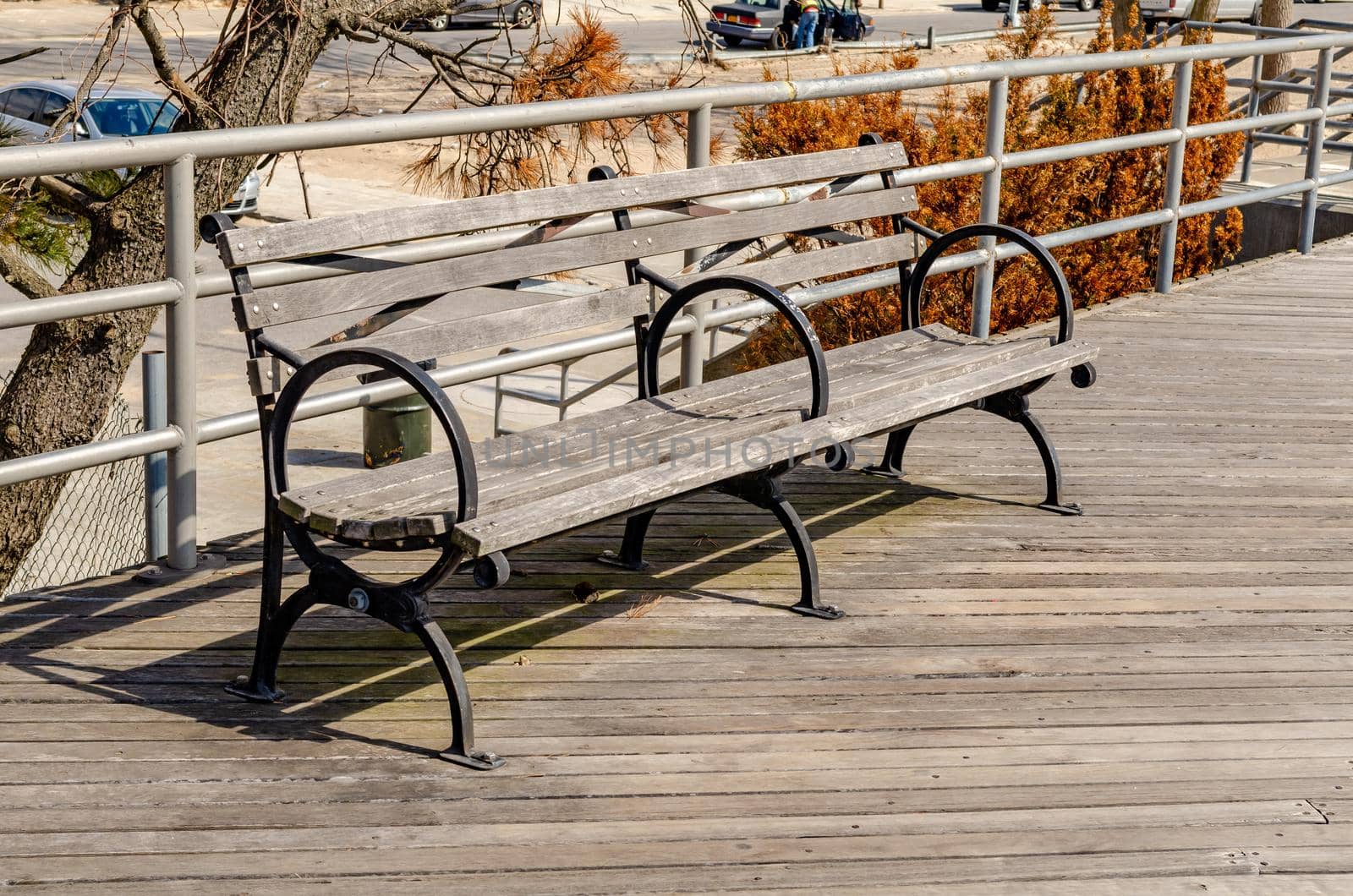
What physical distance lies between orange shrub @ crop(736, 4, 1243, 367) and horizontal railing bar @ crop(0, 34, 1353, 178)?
428 cm

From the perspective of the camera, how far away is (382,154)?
25750 mm

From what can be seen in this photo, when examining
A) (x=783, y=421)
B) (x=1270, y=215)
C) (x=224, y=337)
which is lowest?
(x=224, y=337)

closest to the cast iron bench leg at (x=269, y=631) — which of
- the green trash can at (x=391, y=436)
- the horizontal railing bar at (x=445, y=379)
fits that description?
the horizontal railing bar at (x=445, y=379)

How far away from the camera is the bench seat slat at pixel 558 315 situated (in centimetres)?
349

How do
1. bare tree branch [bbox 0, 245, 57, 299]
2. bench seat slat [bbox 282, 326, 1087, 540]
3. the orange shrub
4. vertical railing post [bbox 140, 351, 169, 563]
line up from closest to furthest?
bench seat slat [bbox 282, 326, 1087, 540] → vertical railing post [bbox 140, 351, 169, 563] → bare tree branch [bbox 0, 245, 57, 299] → the orange shrub

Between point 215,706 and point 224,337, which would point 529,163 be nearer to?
point 215,706

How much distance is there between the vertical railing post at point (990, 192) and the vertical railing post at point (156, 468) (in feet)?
10.4

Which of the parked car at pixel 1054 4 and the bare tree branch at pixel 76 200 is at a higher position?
the bare tree branch at pixel 76 200

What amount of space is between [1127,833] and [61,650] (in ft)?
7.56

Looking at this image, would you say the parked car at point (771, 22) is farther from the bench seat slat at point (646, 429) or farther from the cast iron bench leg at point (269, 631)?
the cast iron bench leg at point (269, 631)

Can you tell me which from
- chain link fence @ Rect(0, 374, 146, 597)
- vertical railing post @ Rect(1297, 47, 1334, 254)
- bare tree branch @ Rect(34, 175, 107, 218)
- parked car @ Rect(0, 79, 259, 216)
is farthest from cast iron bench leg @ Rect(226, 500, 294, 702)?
parked car @ Rect(0, 79, 259, 216)

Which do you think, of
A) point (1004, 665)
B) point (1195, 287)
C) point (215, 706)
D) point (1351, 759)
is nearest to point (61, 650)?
point (215, 706)

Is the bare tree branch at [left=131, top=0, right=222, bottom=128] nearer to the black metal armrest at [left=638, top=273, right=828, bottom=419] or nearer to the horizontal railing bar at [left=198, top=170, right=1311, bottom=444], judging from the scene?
the horizontal railing bar at [left=198, top=170, right=1311, bottom=444]

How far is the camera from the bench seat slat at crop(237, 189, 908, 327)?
3.38 meters
